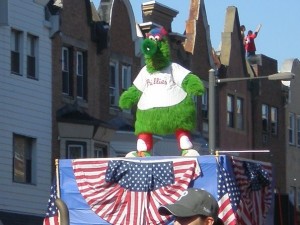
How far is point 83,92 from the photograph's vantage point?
34.0 meters

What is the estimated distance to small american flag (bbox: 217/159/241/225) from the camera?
36.9 ft

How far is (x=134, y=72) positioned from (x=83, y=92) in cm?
339

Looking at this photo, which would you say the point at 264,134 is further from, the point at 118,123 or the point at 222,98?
the point at 118,123

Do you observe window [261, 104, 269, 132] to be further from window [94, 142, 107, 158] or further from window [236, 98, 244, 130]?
window [94, 142, 107, 158]

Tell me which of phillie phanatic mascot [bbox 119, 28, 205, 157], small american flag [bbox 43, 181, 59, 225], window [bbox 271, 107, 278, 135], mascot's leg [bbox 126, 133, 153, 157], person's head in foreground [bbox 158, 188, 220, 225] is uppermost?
window [bbox 271, 107, 278, 135]

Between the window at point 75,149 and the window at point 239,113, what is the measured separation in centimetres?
1308

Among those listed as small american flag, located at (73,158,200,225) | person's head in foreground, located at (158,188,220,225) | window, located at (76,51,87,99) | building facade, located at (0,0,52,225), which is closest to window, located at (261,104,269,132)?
window, located at (76,51,87,99)

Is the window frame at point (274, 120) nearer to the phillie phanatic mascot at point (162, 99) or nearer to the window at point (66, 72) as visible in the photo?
the window at point (66, 72)

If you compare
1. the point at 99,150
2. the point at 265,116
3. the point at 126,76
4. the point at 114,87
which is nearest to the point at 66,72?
the point at 99,150

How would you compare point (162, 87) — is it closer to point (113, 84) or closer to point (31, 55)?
point (31, 55)

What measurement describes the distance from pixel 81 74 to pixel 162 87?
2046cm

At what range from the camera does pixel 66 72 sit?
33.2 metres

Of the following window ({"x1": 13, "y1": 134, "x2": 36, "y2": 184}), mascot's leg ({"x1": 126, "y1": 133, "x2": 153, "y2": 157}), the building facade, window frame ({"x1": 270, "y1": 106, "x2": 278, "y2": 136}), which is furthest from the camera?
window frame ({"x1": 270, "y1": 106, "x2": 278, "y2": 136})

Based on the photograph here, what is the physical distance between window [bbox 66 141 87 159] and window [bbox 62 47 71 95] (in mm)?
1572
